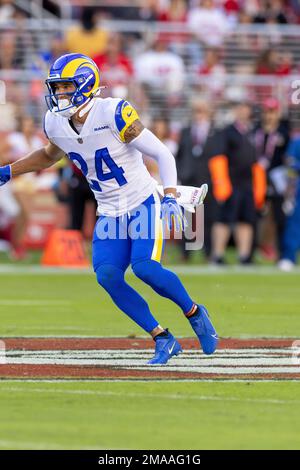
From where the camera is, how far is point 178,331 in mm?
10375

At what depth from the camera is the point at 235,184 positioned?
1750 centimetres

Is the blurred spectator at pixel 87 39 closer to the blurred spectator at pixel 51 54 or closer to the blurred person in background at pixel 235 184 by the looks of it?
the blurred spectator at pixel 51 54

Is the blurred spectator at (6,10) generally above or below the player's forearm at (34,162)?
above

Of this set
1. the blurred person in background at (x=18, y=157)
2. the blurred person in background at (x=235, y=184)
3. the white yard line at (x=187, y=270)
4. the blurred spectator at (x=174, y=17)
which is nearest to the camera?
the white yard line at (x=187, y=270)

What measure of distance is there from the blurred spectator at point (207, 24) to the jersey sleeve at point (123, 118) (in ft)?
45.2

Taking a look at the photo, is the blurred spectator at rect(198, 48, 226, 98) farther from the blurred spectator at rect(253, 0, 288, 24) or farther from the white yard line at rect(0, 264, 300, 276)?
the white yard line at rect(0, 264, 300, 276)

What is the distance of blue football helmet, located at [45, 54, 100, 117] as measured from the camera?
814 centimetres

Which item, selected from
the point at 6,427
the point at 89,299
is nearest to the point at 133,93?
the point at 89,299

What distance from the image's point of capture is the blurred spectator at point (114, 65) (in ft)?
64.0

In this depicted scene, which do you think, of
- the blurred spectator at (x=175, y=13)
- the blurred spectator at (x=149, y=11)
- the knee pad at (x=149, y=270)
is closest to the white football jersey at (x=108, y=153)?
the knee pad at (x=149, y=270)

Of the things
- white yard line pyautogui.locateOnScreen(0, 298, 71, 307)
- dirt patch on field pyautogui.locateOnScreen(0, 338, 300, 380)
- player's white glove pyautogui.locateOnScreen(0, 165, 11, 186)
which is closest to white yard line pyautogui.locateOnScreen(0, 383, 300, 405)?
dirt patch on field pyautogui.locateOnScreen(0, 338, 300, 380)

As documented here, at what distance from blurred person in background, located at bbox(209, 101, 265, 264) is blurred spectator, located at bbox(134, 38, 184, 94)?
10.8 ft

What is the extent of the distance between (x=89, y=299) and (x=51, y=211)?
6097 millimetres

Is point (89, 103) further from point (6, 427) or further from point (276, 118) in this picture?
point (276, 118)
